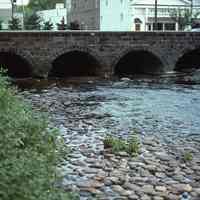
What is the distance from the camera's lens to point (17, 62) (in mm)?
33312

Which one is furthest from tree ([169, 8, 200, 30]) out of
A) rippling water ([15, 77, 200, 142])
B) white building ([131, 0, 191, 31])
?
rippling water ([15, 77, 200, 142])

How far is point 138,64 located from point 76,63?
4.44 metres

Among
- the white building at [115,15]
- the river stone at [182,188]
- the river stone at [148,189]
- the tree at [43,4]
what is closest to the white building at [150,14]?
the white building at [115,15]

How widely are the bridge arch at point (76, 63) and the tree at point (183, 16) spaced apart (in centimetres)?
3422

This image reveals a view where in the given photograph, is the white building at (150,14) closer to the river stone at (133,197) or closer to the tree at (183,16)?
the tree at (183,16)

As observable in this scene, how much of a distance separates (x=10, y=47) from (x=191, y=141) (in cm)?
1823

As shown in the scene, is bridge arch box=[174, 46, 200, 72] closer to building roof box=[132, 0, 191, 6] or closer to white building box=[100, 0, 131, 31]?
white building box=[100, 0, 131, 31]

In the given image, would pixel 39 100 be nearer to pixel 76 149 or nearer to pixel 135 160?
pixel 76 149

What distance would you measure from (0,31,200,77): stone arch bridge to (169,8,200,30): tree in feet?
108

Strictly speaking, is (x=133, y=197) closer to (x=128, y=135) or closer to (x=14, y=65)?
(x=128, y=135)

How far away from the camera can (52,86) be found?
26.7 meters

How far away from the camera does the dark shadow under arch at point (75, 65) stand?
32.9 meters

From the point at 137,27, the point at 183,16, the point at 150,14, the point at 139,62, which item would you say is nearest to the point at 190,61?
the point at 139,62

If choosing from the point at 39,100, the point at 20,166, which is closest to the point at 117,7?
the point at 39,100
